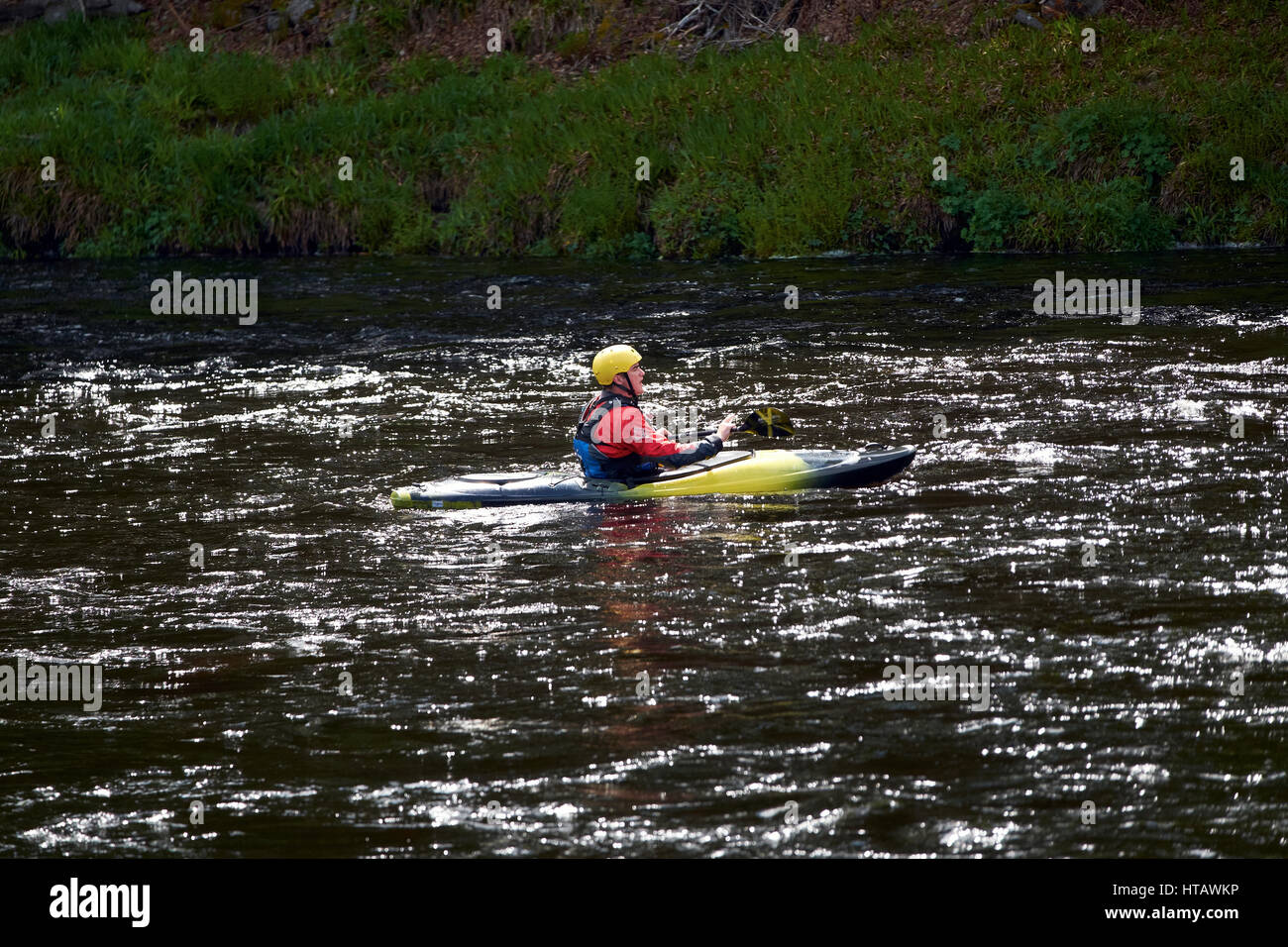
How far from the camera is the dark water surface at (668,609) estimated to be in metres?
4.80

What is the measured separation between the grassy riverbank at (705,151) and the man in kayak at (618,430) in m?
9.37

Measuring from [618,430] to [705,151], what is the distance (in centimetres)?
1036

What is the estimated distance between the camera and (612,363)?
8852 mm

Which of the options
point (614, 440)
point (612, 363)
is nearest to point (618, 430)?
point (614, 440)

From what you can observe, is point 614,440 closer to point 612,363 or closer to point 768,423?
point 612,363

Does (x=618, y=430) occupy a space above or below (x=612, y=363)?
below

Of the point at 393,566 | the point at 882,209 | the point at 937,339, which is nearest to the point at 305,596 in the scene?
the point at 393,566

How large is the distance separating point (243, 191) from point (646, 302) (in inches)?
278

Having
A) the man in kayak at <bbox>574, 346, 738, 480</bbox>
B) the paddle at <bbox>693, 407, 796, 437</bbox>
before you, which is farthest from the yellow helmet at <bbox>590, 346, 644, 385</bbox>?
the paddle at <bbox>693, 407, 796, 437</bbox>

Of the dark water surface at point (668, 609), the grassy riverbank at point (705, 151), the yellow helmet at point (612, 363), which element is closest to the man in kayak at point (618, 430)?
the yellow helmet at point (612, 363)

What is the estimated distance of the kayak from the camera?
8.88 m

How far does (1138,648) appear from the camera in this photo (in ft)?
19.3

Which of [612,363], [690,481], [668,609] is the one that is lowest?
[668,609]

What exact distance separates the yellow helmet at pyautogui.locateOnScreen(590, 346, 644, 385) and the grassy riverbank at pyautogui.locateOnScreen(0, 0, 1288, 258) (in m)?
9.45
